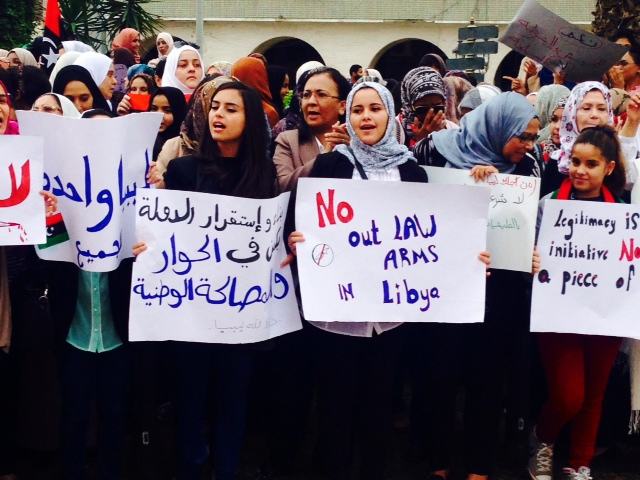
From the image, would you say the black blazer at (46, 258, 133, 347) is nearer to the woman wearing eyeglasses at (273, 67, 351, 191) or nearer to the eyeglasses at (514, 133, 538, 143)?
the woman wearing eyeglasses at (273, 67, 351, 191)

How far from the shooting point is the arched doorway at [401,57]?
2522 centimetres

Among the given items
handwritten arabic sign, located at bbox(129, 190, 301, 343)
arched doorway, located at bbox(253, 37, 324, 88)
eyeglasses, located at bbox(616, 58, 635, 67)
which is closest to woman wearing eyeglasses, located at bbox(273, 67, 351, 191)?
handwritten arabic sign, located at bbox(129, 190, 301, 343)

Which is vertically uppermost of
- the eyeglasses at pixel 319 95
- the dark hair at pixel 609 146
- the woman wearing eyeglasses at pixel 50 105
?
the eyeglasses at pixel 319 95

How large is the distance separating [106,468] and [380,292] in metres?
1.38

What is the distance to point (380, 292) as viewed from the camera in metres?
4.11

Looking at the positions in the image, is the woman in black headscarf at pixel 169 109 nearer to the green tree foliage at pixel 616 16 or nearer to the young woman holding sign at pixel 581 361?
the young woman holding sign at pixel 581 361

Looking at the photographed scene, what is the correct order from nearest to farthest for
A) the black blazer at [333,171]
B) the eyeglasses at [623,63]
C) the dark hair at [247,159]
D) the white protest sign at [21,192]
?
the white protest sign at [21,192], the dark hair at [247,159], the black blazer at [333,171], the eyeglasses at [623,63]

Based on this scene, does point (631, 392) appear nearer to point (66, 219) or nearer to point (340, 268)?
point (340, 268)

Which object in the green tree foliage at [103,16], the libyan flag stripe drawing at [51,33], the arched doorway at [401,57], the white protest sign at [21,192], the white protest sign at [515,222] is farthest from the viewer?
the arched doorway at [401,57]

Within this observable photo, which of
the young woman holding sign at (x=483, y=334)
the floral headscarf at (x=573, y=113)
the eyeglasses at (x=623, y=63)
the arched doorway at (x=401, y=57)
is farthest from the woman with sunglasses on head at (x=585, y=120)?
the arched doorway at (x=401, y=57)

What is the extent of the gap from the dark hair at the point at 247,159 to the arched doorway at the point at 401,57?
21.3 m

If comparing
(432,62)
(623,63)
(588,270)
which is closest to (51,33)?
(432,62)

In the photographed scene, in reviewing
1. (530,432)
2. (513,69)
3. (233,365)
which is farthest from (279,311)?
(513,69)

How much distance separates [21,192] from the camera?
13.0 feet
